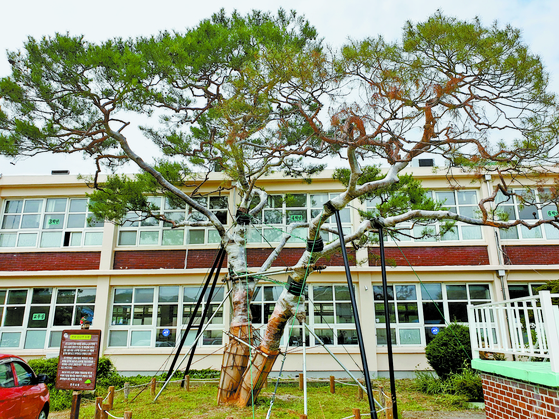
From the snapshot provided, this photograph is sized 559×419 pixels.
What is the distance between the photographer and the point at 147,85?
26.1 feet

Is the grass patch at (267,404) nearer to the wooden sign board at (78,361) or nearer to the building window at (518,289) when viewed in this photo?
the wooden sign board at (78,361)

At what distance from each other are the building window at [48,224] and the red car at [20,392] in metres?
7.87

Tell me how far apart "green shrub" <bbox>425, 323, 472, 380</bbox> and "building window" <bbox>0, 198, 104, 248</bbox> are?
409 inches

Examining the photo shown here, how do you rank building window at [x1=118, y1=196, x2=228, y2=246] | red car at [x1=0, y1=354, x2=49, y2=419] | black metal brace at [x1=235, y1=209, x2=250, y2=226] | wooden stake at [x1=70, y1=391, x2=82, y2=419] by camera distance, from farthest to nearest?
building window at [x1=118, y1=196, x2=228, y2=246] < black metal brace at [x1=235, y1=209, x2=250, y2=226] < wooden stake at [x1=70, y1=391, x2=82, y2=419] < red car at [x1=0, y1=354, x2=49, y2=419]

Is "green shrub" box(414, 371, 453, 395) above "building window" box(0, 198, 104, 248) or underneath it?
underneath

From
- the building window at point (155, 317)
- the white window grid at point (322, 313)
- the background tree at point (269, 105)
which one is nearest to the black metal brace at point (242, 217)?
the background tree at point (269, 105)

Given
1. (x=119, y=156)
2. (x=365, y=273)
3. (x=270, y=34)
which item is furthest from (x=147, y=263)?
(x=270, y=34)

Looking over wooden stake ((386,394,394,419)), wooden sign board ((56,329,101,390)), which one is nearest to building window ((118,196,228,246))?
wooden sign board ((56,329,101,390))

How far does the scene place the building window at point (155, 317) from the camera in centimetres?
1262

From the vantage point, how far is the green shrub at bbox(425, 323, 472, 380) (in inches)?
376

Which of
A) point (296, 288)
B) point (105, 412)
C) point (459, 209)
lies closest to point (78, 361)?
point (105, 412)

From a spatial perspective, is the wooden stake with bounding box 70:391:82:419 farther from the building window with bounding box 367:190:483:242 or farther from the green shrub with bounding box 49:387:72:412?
the building window with bounding box 367:190:483:242

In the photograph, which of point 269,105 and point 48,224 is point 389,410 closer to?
point 269,105

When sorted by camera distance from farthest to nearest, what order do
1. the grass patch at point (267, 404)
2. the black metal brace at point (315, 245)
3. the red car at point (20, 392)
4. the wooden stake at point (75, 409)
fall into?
1. the black metal brace at point (315, 245)
2. the grass patch at point (267, 404)
3. the wooden stake at point (75, 409)
4. the red car at point (20, 392)
